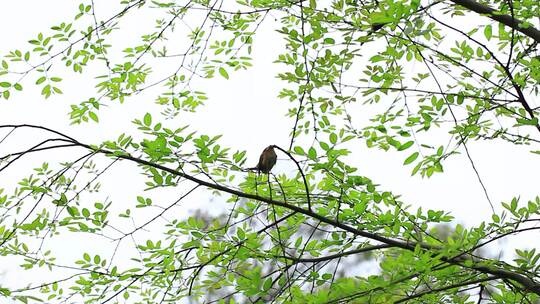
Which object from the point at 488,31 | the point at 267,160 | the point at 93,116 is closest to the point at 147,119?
the point at 267,160

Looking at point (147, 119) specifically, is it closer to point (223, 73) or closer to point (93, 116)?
point (93, 116)

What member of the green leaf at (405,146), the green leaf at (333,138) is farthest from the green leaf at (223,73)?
the green leaf at (405,146)

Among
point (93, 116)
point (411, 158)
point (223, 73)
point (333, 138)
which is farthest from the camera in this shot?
point (223, 73)

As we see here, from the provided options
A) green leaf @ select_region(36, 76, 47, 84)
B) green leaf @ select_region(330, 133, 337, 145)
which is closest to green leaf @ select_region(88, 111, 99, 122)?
green leaf @ select_region(36, 76, 47, 84)

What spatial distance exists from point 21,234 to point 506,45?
316 centimetres

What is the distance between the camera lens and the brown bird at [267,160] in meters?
2.80

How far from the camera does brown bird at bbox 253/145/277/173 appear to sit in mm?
2797

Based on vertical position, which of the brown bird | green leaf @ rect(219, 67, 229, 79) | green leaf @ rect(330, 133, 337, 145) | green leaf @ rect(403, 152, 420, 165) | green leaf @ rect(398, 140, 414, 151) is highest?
green leaf @ rect(219, 67, 229, 79)

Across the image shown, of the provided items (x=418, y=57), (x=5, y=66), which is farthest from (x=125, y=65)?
(x=418, y=57)

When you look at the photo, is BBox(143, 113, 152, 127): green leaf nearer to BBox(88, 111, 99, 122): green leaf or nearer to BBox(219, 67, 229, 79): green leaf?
BBox(88, 111, 99, 122): green leaf

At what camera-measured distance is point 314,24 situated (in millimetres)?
3707

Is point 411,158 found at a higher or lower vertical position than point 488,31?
lower

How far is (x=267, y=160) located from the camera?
9.23ft

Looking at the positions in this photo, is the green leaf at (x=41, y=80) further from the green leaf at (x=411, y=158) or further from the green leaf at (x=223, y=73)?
the green leaf at (x=411, y=158)
